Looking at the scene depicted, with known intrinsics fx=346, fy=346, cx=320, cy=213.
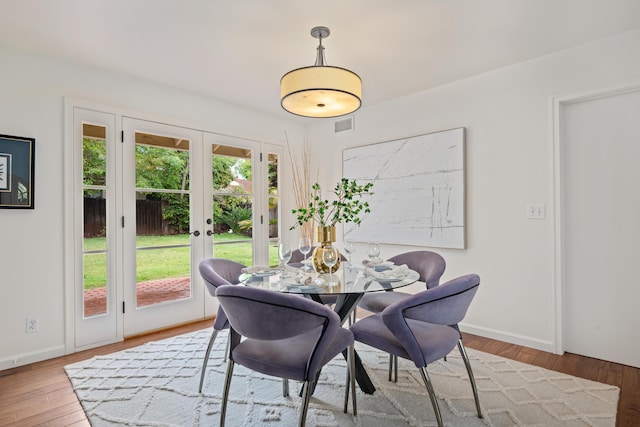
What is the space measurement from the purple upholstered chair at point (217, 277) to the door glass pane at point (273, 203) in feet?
5.20

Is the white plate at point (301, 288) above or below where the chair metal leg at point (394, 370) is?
above

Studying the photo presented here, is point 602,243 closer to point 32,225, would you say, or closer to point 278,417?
point 278,417

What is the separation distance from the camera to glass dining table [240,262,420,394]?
72.1 inches

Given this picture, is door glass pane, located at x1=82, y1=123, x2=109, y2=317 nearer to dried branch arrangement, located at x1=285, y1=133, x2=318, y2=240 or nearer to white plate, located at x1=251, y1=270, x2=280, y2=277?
white plate, located at x1=251, y1=270, x2=280, y2=277

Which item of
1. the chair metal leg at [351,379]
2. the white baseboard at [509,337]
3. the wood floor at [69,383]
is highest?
the chair metal leg at [351,379]

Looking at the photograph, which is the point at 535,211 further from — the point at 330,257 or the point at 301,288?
the point at 301,288

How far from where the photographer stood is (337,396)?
2.11 metres

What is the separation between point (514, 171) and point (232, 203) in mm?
2823

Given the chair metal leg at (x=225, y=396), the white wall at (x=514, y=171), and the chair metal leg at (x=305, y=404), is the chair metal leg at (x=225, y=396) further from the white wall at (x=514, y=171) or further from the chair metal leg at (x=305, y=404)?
the white wall at (x=514, y=171)

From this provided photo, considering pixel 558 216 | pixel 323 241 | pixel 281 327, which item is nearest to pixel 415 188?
pixel 558 216

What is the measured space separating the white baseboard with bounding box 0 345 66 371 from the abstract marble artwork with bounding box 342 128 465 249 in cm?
296

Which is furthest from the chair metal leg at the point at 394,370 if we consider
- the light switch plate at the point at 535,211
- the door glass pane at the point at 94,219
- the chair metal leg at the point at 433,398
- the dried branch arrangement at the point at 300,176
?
the door glass pane at the point at 94,219

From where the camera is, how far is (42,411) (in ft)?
6.56

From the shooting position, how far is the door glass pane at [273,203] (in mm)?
4266
